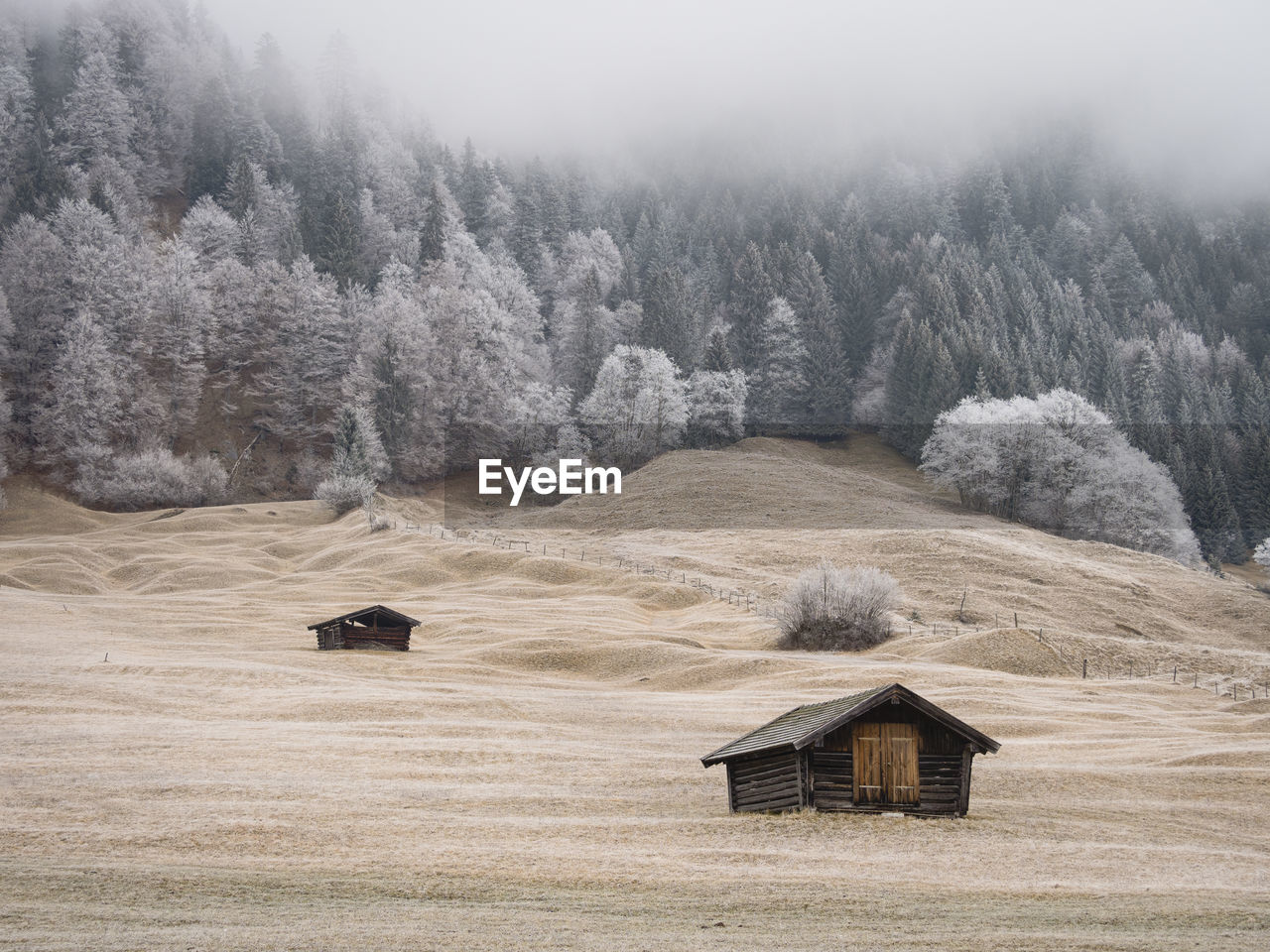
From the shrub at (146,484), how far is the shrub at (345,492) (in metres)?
14.3

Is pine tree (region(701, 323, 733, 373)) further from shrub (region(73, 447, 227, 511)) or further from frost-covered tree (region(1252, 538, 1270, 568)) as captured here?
frost-covered tree (region(1252, 538, 1270, 568))

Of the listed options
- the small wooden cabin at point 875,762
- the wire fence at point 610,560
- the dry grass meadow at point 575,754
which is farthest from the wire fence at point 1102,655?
the small wooden cabin at point 875,762

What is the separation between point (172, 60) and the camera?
170000 mm

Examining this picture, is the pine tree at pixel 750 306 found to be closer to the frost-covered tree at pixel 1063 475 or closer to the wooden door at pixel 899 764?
the frost-covered tree at pixel 1063 475

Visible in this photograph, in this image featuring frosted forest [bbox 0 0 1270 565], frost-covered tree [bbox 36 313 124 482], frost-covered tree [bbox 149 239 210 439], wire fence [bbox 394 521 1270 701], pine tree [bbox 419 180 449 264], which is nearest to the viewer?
wire fence [bbox 394 521 1270 701]

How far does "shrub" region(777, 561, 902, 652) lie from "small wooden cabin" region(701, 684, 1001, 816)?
32.4 meters

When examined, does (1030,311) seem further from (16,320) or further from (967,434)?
(16,320)

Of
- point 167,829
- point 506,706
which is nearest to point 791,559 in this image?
point 506,706

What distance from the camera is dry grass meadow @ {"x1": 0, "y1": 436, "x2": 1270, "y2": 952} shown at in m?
17.3

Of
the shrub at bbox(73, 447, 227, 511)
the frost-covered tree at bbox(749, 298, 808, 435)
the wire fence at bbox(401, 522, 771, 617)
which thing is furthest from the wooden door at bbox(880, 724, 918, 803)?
the frost-covered tree at bbox(749, 298, 808, 435)

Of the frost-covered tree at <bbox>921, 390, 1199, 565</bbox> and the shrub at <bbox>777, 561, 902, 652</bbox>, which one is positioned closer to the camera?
the shrub at <bbox>777, 561, 902, 652</bbox>

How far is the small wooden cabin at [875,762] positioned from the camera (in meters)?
27.2

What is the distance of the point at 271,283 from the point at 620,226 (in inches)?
2707

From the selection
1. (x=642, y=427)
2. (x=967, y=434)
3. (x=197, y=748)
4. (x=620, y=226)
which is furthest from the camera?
(x=620, y=226)
